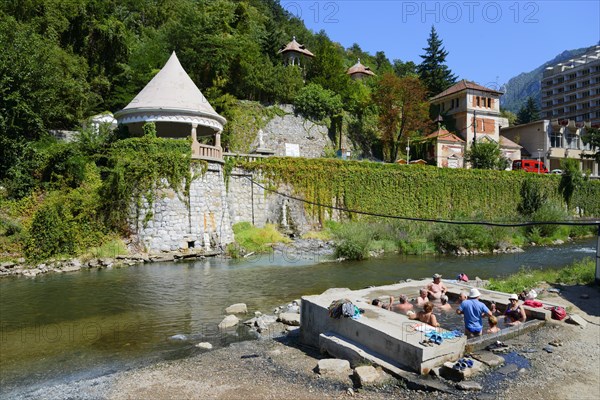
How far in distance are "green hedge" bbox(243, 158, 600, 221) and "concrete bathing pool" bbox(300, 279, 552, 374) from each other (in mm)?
18030

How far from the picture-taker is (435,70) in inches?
2207

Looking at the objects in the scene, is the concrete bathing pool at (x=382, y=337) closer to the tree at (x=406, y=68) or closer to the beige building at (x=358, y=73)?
the beige building at (x=358, y=73)

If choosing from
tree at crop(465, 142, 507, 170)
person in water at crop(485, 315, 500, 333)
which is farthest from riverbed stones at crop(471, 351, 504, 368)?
tree at crop(465, 142, 507, 170)

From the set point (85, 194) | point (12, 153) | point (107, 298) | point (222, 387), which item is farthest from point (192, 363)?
point (12, 153)

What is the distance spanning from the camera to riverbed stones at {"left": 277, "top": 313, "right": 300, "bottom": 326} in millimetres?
10841

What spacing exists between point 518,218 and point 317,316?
31.1 meters

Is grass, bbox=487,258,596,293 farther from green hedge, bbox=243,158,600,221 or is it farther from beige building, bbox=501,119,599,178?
beige building, bbox=501,119,599,178

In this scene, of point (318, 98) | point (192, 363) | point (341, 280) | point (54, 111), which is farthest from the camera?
Result: point (318, 98)

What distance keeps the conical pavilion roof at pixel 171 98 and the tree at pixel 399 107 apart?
66.7ft

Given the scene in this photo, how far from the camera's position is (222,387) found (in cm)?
720

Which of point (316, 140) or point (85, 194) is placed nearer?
point (85, 194)

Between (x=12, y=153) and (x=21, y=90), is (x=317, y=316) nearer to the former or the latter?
(x=12, y=153)

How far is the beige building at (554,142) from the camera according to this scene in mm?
51312

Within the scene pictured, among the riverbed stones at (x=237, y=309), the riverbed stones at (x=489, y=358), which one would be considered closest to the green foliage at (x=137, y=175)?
the riverbed stones at (x=237, y=309)
